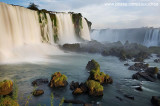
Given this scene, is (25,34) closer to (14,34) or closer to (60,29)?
(14,34)

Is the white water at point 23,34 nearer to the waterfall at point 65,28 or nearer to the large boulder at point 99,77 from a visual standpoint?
the waterfall at point 65,28

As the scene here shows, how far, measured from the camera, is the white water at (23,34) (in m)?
21.8

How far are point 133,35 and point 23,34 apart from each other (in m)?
54.0

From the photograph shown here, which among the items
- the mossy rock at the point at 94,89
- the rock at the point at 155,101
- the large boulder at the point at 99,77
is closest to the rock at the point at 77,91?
the mossy rock at the point at 94,89

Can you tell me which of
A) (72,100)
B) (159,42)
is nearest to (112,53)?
(72,100)

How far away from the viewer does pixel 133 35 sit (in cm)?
6556

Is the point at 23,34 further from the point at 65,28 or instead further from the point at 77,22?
the point at 77,22

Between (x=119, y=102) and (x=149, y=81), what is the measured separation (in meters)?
5.82

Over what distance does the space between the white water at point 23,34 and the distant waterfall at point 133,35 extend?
38687mm

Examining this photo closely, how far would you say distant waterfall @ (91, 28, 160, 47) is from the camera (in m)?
51.7

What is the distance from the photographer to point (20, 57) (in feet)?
70.4

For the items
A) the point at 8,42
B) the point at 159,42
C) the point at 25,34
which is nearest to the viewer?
the point at 8,42

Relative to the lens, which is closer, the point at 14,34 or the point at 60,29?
the point at 14,34

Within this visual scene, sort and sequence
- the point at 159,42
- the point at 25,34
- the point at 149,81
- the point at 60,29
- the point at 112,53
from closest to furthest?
the point at 149,81
the point at 25,34
the point at 112,53
the point at 60,29
the point at 159,42
